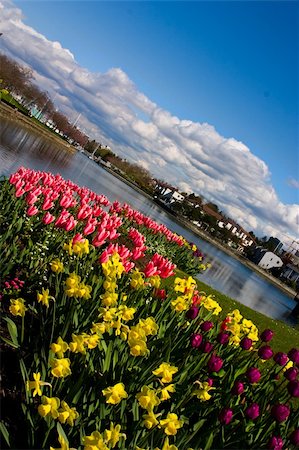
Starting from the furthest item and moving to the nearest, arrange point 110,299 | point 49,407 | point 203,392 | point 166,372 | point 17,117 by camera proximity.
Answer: point 17,117 < point 110,299 < point 203,392 < point 166,372 < point 49,407

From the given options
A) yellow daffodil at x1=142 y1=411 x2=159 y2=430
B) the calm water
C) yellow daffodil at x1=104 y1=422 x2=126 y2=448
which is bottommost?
the calm water

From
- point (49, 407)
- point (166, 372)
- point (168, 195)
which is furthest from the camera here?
point (168, 195)

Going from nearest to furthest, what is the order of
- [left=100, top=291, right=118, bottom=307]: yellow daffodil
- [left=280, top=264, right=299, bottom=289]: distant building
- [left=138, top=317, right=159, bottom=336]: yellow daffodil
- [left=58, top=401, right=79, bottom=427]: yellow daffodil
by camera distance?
[left=58, top=401, right=79, bottom=427]: yellow daffodil < [left=138, top=317, right=159, bottom=336]: yellow daffodil < [left=100, top=291, right=118, bottom=307]: yellow daffodil < [left=280, top=264, right=299, bottom=289]: distant building

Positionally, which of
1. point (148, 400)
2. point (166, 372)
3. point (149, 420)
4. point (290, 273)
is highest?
point (290, 273)

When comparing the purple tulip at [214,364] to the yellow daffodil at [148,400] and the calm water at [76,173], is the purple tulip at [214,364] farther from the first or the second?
the calm water at [76,173]

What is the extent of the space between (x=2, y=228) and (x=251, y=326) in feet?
14.9

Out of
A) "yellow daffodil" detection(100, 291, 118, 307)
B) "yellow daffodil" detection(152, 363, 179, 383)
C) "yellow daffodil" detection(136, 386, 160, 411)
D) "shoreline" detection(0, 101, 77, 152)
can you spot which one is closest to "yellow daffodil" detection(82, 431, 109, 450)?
"yellow daffodil" detection(136, 386, 160, 411)

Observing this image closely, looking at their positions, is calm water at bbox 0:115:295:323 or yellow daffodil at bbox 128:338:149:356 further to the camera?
calm water at bbox 0:115:295:323

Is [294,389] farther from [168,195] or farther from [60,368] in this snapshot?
[168,195]

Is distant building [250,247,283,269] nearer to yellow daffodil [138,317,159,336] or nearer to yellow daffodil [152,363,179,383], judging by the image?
yellow daffodil [138,317,159,336]

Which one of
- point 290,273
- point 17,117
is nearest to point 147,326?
point 17,117

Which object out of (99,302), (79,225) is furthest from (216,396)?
(79,225)

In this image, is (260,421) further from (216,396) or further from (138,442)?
(138,442)

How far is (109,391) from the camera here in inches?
121
